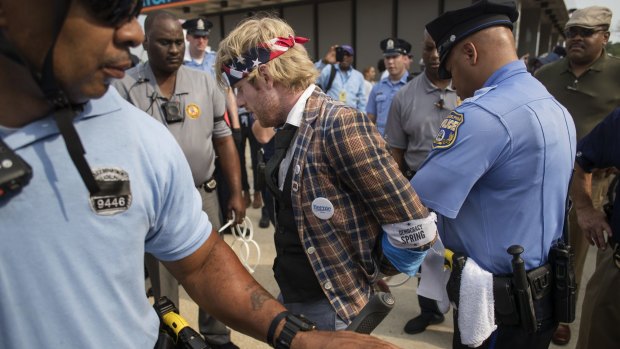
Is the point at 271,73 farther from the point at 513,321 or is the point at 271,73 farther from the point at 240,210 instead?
the point at 240,210

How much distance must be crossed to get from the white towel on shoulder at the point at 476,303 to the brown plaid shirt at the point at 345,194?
36cm

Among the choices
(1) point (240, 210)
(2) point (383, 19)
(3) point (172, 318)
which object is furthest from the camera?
(2) point (383, 19)

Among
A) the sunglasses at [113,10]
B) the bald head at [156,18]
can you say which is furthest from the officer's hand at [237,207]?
the sunglasses at [113,10]

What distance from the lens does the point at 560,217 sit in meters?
1.85

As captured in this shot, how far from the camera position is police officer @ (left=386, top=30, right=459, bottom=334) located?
3309mm

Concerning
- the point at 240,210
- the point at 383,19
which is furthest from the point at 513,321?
the point at 383,19

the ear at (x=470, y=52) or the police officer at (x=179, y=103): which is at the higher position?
the ear at (x=470, y=52)

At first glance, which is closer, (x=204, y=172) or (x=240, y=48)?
(x=240, y=48)

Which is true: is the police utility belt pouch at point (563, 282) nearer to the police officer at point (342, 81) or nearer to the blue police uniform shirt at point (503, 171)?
the blue police uniform shirt at point (503, 171)

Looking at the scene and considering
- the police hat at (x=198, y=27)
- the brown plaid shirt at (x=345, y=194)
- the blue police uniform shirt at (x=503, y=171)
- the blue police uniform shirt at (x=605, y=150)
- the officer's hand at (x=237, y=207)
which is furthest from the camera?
the police hat at (x=198, y=27)

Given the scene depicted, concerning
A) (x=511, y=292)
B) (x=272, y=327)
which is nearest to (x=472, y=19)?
(x=511, y=292)

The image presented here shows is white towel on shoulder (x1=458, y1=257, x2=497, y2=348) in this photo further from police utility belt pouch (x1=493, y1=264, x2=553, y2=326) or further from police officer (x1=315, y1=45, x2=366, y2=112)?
police officer (x1=315, y1=45, x2=366, y2=112)

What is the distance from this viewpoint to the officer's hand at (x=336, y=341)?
108 centimetres

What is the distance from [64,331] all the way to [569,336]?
3.36 meters
